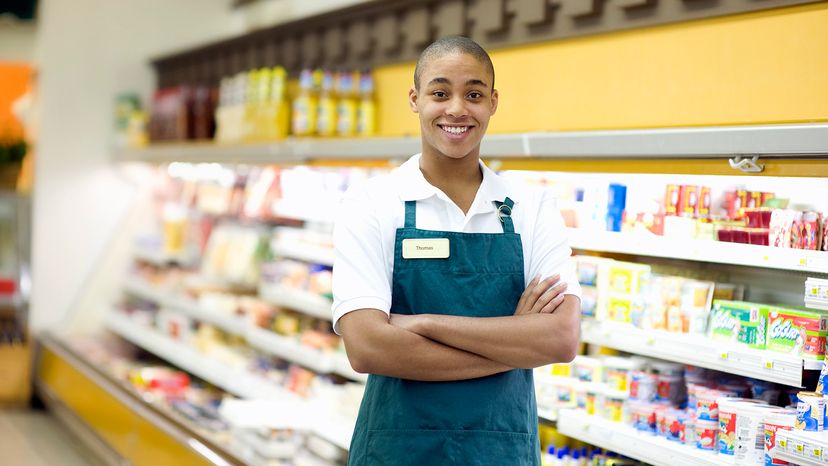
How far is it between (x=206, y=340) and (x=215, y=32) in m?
3.17

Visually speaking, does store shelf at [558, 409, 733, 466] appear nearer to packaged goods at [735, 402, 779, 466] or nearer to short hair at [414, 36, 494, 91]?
packaged goods at [735, 402, 779, 466]

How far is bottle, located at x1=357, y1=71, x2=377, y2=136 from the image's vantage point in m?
5.59

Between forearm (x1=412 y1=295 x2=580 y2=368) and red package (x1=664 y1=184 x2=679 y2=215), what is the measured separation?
1.11 metres

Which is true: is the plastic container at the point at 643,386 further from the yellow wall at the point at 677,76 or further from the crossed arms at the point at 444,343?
the crossed arms at the point at 444,343

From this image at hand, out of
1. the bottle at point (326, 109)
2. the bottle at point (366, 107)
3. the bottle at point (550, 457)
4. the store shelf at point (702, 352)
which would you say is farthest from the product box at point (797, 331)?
the bottle at point (326, 109)

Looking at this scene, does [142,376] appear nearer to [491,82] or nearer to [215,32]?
[215,32]

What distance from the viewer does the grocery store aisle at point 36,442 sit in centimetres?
702

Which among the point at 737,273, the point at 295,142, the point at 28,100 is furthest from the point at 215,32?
the point at 737,273

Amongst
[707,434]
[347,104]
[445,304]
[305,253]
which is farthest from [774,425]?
[347,104]

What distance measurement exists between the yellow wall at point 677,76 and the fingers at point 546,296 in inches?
36.3

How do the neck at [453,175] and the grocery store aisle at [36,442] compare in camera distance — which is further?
the grocery store aisle at [36,442]

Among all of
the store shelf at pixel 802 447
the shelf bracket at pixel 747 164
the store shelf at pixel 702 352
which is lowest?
the store shelf at pixel 802 447

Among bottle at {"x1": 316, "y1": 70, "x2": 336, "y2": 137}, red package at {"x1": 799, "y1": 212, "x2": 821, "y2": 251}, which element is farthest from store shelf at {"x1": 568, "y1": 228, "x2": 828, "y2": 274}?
bottle at {"x1": 316, "y1": 70, "x2": 336, "y2": 137}

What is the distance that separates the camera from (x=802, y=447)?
8.85 ft
